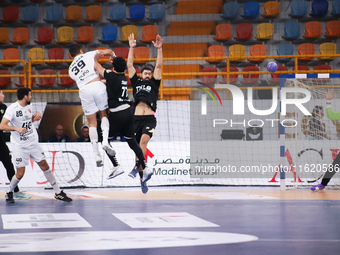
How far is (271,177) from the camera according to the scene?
13.8m

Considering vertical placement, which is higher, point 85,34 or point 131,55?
point 85,34

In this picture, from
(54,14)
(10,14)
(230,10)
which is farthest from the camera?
(10,14)

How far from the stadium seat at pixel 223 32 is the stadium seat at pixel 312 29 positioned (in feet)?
9.43

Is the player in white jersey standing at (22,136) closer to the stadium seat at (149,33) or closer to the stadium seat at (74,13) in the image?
the stadium seat at (149,33)

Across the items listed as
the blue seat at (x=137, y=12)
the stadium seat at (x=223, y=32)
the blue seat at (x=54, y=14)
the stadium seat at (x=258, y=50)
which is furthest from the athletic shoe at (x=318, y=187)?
the blue seat at (x=54, y=14)

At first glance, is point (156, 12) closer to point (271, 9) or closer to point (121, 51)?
point (121, 51)

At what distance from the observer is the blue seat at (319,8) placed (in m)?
21.2

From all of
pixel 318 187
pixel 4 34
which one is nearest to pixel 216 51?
pixel 4 34

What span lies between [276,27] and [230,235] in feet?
53.6

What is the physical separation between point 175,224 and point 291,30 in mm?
15217

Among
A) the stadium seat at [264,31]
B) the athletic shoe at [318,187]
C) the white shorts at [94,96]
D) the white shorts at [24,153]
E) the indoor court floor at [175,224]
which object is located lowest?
the athletic shoe at [318,187]

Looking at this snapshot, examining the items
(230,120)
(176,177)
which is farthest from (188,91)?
(176,177)

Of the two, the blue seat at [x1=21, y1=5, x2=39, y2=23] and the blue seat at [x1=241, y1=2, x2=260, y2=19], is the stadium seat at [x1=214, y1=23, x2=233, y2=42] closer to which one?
the blue seat at [x1=241, y1=2, x2=260, y2=19]

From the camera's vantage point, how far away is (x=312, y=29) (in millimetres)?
20828
